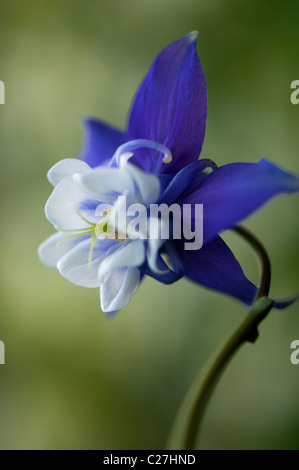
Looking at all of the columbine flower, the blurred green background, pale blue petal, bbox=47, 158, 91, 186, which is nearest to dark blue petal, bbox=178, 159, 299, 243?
the columbine flower

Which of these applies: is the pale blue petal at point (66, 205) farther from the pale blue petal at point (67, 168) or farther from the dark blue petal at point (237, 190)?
the dark blue petal at point (237, 190)

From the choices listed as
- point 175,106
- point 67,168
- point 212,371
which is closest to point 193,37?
point 175,106

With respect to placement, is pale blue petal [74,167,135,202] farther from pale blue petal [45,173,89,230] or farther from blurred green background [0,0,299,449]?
blurred green background [0,0,299,449]

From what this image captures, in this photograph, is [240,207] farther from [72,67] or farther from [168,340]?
[72,67]

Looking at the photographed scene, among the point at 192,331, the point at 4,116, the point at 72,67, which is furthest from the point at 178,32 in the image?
the point at 192,331

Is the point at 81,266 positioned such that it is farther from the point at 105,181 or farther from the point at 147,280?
the point at 147,280

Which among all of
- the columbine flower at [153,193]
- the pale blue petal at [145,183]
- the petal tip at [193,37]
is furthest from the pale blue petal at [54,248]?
the petal tip at [193,37]

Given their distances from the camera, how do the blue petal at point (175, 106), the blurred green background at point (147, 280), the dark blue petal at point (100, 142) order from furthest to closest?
the blurred green background at point (147, 280), the dark blue petal at point (100, 142), the blue petal at point (175, 106)
